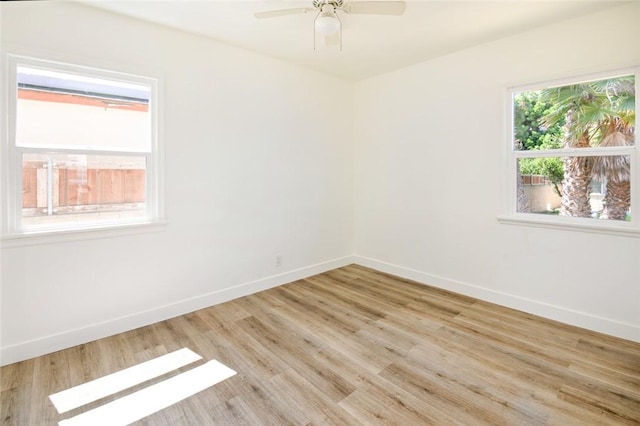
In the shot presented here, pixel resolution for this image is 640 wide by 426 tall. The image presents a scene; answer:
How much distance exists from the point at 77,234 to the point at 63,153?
0.63 m

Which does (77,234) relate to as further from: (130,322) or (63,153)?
(130,322)

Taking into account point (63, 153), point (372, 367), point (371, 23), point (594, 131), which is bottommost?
point (372, 367)

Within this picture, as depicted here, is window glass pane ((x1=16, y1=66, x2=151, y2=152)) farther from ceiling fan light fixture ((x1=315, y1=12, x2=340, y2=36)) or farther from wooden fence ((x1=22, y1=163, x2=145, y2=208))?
ceiling fan light fixture ((x1=315, y1=12, x2=340, y2=36))

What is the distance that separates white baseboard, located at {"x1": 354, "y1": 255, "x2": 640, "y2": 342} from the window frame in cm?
294

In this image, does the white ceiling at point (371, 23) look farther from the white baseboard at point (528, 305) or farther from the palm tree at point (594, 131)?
the white baseboard at point (528, 305)

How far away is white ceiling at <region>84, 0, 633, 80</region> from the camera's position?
2.46 meters

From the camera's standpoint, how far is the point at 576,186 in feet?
9.20

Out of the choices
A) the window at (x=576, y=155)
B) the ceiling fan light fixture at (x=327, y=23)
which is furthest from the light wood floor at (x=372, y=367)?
the ceiling fan light fixture at (x=327, y=23)

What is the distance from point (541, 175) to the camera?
3000mm

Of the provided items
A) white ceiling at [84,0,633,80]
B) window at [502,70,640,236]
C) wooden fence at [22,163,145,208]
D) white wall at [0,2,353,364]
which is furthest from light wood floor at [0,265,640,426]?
white ceiling at [84,0,633,80]

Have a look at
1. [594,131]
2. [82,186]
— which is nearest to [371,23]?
[594,131]

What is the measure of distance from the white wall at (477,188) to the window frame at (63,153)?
106 inches

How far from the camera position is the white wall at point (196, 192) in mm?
2328

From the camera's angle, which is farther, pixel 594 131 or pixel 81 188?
pixel 594 131
